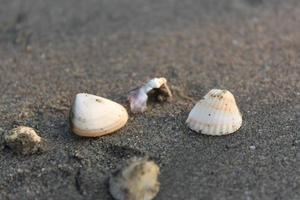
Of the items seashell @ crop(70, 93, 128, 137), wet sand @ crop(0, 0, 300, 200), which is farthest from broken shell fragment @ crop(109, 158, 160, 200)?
seashell @ crop(70, 93, 128, 137)

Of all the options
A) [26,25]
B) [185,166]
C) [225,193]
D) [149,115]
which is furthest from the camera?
[26,25]

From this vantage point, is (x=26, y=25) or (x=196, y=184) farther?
(x=26, y=25)

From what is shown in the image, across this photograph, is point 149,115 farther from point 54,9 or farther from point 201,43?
point 54,9

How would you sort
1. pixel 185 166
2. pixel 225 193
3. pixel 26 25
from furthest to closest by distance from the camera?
pixel 26 25 < pixel 185 166 < pixel 225 193

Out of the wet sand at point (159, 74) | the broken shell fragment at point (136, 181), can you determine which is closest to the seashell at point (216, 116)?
the wet sand at point (159, 74)

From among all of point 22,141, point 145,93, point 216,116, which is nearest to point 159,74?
point 145,93

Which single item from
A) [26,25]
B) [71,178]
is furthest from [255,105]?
[26,25]
